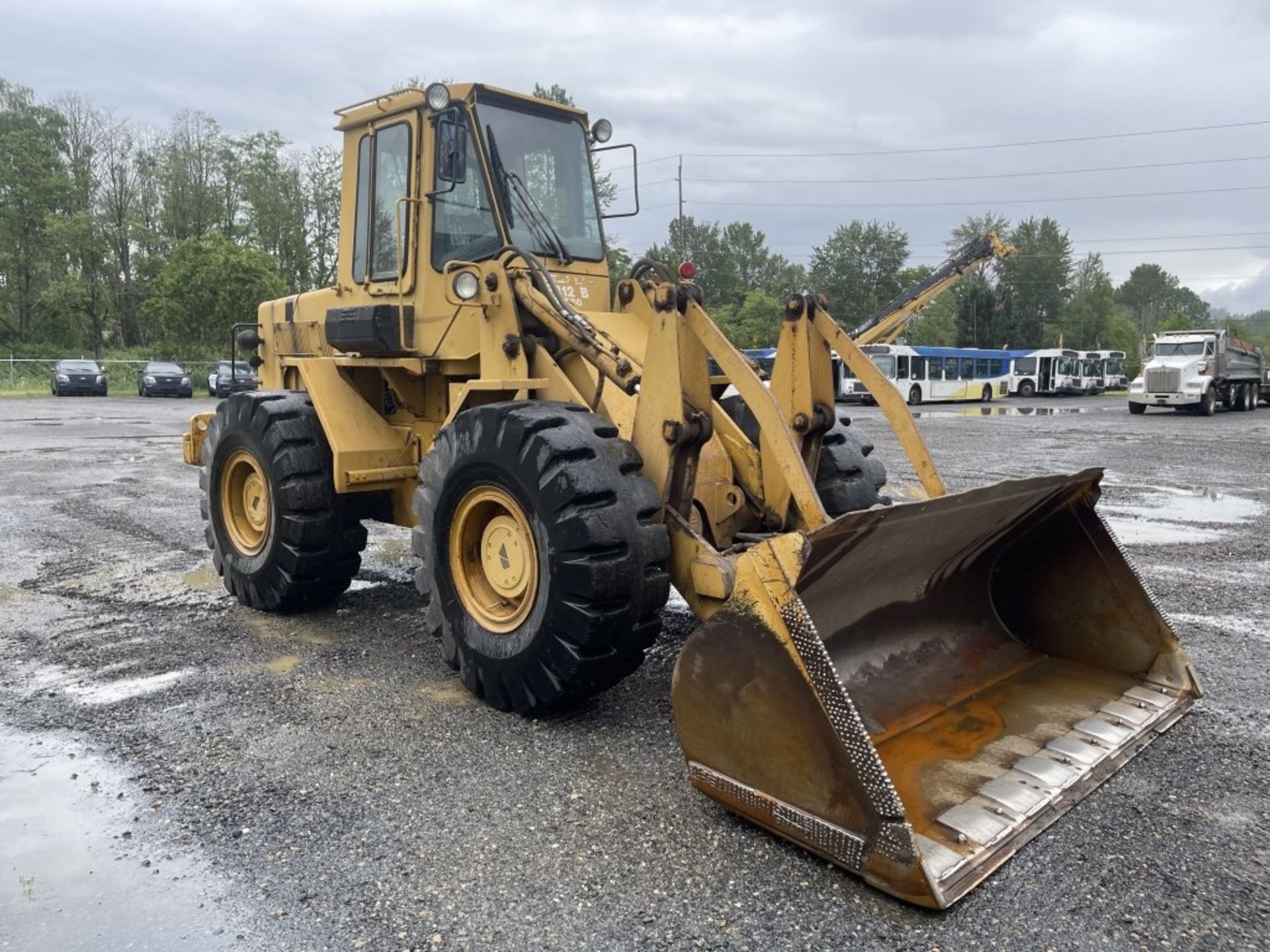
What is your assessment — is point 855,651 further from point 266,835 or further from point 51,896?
point 51,896

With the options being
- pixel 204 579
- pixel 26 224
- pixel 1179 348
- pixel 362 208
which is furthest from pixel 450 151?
pixel 26 224

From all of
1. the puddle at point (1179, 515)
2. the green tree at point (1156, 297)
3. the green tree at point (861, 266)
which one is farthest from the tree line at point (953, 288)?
the puddle at point (1179, 515)

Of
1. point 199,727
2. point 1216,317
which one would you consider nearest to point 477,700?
point 199,727

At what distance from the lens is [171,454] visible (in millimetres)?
15547

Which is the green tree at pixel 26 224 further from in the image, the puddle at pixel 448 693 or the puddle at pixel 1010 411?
the puddle at pixel 448 693

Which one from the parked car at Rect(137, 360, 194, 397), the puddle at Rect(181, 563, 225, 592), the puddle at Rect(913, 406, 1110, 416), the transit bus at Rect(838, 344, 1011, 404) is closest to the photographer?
the puddle at Rect(181, 563, 225, 592)

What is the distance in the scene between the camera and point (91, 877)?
123 inches

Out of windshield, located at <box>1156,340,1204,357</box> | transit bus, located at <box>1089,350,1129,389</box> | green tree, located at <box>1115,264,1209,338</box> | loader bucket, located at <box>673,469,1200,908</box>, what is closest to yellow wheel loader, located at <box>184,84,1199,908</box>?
loader bucket, located at <box>673,469,1200,908</box>

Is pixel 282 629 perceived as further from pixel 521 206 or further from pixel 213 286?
pixel 213 286

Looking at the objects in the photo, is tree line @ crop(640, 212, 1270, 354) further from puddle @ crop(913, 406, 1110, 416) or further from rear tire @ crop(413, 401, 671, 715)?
rear tire @ crop(413, 401, 671, 715)

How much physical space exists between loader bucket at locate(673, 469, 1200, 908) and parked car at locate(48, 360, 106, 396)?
37.1 metres

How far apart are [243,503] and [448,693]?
2.65 m

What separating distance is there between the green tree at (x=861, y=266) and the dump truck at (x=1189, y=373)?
161 ft

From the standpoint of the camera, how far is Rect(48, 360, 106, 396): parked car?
3444 cm
